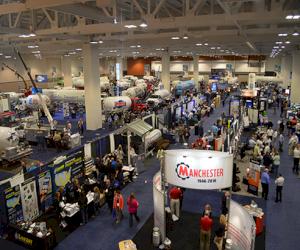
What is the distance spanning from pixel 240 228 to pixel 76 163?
28.3 feet

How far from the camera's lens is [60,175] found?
44.7 feet

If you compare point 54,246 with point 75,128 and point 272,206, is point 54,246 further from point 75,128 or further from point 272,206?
point 75,128

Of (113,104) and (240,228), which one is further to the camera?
(113,104)

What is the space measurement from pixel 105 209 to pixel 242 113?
17.7m

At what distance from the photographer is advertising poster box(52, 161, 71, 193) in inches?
520

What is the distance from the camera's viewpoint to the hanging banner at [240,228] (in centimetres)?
852

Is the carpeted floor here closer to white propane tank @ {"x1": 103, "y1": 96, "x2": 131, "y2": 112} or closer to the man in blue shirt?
the man in blue shirt

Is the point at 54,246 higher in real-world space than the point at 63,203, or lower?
lower

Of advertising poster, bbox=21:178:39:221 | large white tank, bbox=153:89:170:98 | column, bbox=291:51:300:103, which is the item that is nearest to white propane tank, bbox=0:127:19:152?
advertising poster, bbox=21:178:39:221

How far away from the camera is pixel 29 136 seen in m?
23.8

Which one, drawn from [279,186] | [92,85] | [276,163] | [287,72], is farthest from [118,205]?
[287,72]

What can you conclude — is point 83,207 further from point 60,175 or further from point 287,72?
point 287,72

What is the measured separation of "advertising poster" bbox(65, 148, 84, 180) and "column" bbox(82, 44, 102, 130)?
11257 millimetres

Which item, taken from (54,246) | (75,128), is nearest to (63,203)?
(54,246)
